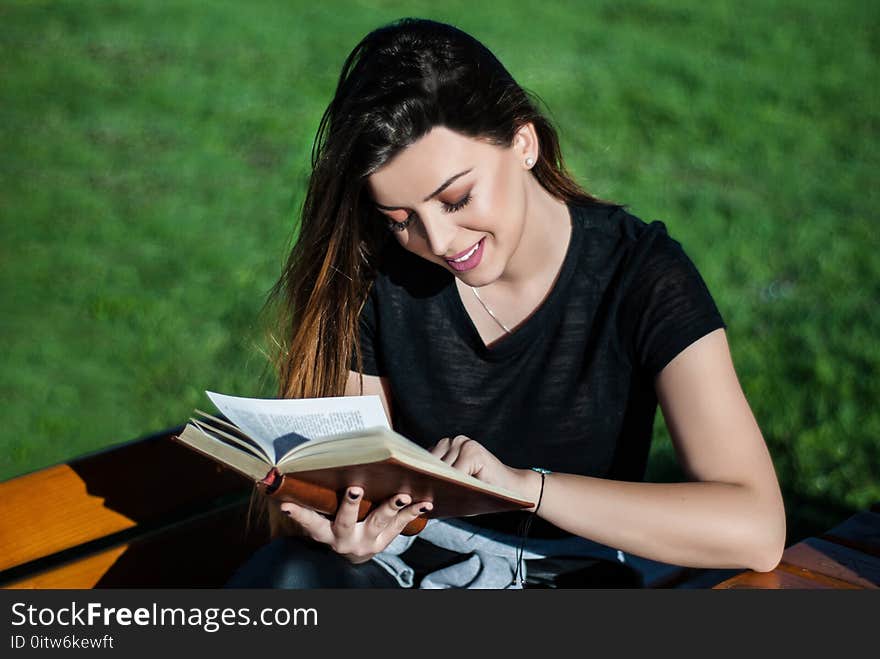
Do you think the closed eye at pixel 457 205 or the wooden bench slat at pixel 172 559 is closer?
the closed eye at pixel 457 205

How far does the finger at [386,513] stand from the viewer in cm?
223

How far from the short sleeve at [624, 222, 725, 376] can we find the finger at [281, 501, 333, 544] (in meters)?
0.76

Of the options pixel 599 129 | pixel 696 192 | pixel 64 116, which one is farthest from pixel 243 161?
pixel 696 192

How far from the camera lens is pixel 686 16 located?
33.3ft

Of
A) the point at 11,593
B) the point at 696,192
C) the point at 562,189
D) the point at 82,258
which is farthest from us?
the point at 696,192

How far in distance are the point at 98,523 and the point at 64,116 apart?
594 centimetres

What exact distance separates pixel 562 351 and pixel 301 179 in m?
4.49

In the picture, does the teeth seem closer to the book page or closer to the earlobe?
the earlobe

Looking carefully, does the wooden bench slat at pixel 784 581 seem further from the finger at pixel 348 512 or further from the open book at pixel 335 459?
the finger at pixel 348 512

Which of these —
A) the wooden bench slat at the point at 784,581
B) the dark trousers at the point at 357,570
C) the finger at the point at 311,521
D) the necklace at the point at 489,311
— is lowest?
the dark trousers at the point at 357,570

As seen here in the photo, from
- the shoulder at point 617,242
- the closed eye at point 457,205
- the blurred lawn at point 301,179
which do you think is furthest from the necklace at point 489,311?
the blurred lawn at point 301,179

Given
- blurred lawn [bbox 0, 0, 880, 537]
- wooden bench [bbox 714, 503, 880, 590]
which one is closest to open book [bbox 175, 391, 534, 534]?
wooden bench [bbox 714, 503, 880, 590]

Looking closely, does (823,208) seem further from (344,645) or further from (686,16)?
(344,645)

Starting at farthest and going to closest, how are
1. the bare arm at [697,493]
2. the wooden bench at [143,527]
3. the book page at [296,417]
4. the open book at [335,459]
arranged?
the wooden bench at [143,527]
the bare arm at [697,493]
the book page at [296,417]
the open book at [335,459]
